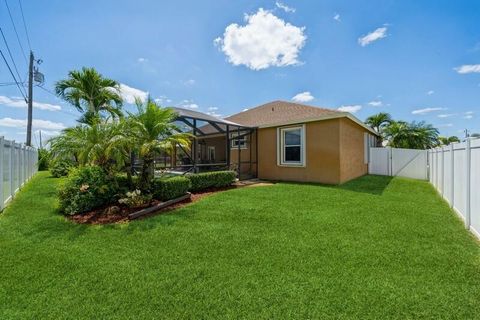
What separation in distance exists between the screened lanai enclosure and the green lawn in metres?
3.28

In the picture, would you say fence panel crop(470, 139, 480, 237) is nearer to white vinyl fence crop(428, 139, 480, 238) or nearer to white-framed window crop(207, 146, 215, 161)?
white vinyl fence crop(428, 139, 480, 238)

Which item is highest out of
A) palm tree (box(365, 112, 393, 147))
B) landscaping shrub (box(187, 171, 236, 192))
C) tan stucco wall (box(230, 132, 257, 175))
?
palm tree (box(365, 112, 393, 147))

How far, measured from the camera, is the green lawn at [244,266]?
8.40 ft

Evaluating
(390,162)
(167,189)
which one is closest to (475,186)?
(167,189)

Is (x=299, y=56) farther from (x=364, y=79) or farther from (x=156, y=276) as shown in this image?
(x=156, y=276)

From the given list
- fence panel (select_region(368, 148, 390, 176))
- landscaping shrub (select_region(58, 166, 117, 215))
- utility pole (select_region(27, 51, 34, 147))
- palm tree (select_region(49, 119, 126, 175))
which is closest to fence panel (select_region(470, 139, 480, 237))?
palm tree (select_region(49, 119, 126, 175))

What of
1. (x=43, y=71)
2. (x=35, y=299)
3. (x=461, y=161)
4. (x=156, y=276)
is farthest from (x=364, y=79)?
(x=43, y=71)

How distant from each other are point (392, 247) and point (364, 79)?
13585 mm

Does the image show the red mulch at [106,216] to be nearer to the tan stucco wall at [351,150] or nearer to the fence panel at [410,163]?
the tan stucco wall at [351,150]

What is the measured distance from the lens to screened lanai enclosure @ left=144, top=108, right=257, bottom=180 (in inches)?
396

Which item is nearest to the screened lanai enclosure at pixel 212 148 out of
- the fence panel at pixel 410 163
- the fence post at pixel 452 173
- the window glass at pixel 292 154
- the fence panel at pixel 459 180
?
Result: the window glass at pixel 292 154

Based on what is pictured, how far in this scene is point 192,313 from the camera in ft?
8.15

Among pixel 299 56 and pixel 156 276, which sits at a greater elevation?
pixel 299 56

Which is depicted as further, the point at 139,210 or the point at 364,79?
the point at 364,79
